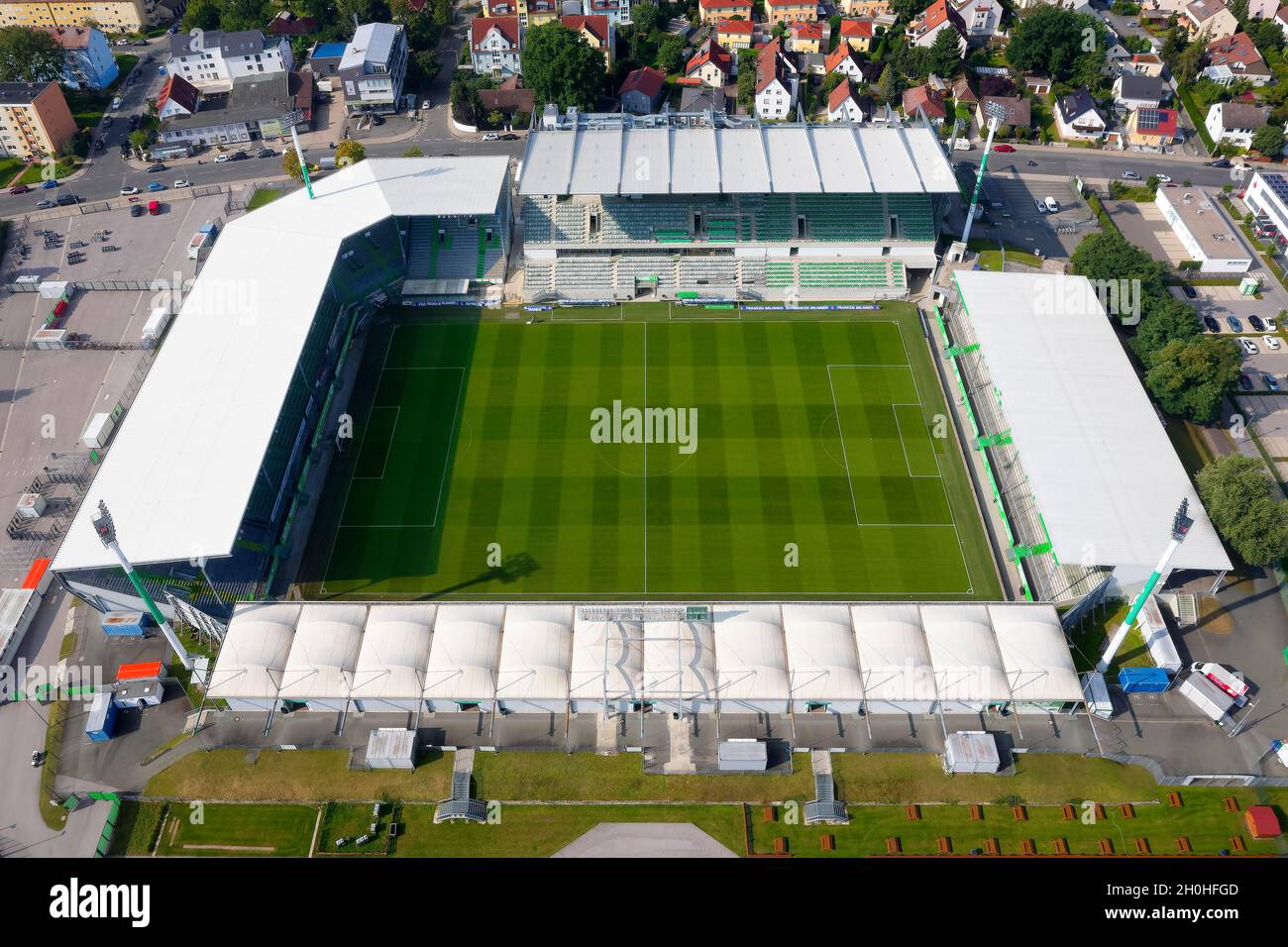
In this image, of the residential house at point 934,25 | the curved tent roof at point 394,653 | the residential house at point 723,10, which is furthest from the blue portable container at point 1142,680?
the residential house at point 723,10

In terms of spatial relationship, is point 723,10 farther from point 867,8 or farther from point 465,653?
point 465,653

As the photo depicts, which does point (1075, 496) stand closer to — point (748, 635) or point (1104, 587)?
point (1104, 587)

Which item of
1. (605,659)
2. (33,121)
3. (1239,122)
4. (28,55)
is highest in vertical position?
(28,55)

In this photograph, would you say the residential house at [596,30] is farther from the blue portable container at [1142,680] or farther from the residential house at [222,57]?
the blue portable container at [1142,680]

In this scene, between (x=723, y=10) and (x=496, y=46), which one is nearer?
(x=496, y=46)

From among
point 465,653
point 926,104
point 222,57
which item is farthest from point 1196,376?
point 222,57
